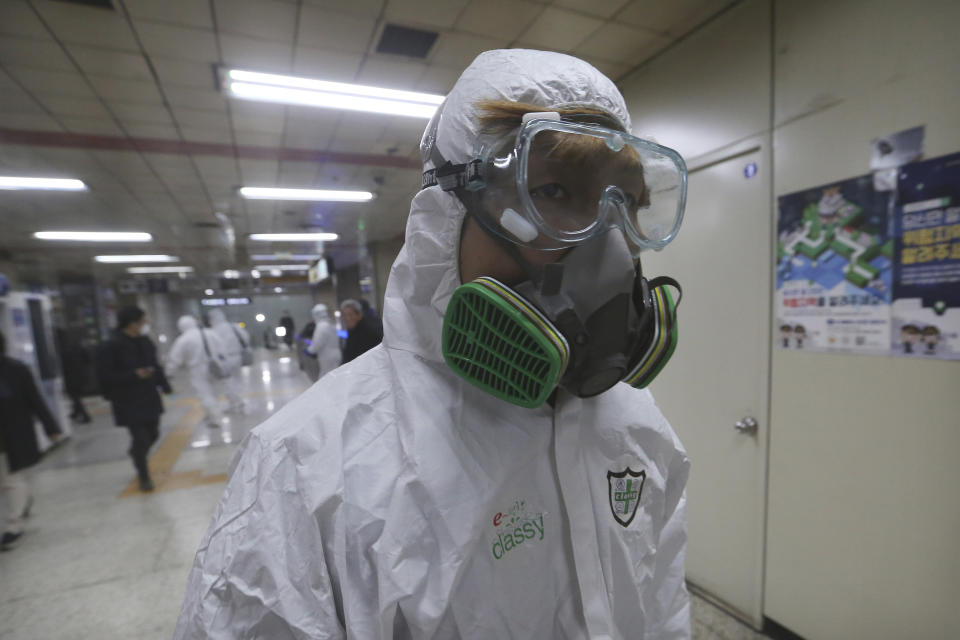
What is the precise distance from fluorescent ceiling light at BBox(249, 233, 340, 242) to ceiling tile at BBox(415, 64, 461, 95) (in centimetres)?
577

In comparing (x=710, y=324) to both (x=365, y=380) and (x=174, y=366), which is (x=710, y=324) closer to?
(x=365, y=380)

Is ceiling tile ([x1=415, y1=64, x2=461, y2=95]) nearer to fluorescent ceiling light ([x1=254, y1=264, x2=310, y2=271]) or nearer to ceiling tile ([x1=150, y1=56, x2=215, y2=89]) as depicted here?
ceiling tile ([x1=150, y1=56, x2=215, y2=89])

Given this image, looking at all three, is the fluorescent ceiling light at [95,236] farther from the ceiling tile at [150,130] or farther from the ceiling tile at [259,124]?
the ceiling tile at [259,124]

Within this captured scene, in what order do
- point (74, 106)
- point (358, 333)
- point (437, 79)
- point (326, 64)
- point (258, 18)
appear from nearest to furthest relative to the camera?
1. point (258, 18)
2. point (326, 64)
3. point (437, 79)
4. point (74, 106)
5. point (358, 333)

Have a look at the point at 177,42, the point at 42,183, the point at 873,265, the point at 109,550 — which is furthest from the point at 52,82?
the point at 873,265

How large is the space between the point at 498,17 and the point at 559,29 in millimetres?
355

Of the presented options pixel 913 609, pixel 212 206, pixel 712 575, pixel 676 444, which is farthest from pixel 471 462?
pixel 212 206

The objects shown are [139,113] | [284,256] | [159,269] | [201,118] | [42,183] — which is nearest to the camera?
[139,113]

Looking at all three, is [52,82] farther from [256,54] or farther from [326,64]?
[326,64]

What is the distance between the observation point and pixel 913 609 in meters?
1.52

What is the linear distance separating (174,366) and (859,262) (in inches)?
250

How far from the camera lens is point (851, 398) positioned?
166 cm

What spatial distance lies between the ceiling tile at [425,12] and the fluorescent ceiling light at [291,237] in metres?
6.46

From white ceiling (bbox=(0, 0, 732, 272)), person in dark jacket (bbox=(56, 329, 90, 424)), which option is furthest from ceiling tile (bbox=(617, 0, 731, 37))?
person in dark jacket (bbox=(56, 329, 90, 424))
